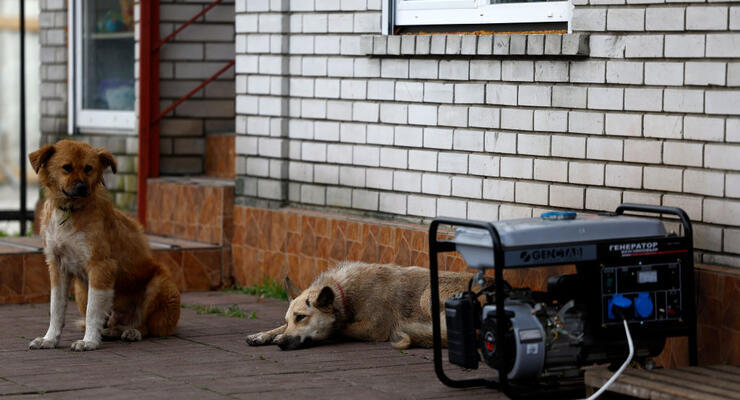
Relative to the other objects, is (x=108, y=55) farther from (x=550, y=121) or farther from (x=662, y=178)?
(x=662, y=178)

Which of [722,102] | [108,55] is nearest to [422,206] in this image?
[722,102]

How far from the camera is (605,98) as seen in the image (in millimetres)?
7332

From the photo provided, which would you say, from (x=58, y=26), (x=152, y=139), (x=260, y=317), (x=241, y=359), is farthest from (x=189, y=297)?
(x=58, y=26)

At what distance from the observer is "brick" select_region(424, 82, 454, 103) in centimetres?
848

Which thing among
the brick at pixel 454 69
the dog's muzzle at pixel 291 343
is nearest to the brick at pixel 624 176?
the brick at pixel 454 69

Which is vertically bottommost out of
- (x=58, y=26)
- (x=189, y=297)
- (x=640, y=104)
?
(x=189, y=297)

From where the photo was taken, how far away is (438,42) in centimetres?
845

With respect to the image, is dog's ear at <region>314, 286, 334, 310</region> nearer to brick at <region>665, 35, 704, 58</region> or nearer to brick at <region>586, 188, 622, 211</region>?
brick at <region>586, 188, 622, 211</region>

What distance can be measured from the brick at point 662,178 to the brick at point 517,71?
1.11 meters

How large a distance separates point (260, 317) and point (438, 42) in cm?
234

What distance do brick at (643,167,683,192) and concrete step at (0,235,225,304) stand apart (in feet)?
14.7

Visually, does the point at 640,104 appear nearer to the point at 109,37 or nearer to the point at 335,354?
the point at 335,354

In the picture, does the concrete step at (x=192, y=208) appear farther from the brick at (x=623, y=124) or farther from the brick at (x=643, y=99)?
the brick at (x=643, y=99)

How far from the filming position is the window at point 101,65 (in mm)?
12352
